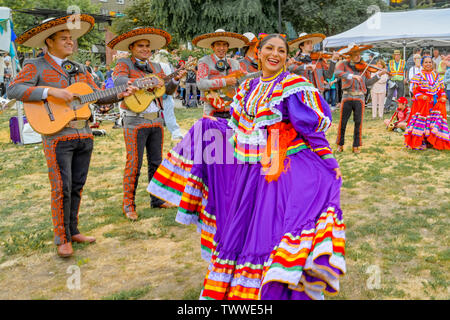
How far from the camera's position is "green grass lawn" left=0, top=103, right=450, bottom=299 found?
13.2ft

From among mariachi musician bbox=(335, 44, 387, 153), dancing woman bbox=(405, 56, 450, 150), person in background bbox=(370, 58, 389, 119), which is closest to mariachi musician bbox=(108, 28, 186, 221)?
mariachi musician bbox=(335, 44, 387, 153)

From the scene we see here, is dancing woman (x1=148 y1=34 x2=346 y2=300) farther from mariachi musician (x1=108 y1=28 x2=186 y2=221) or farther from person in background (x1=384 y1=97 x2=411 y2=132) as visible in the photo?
person in background (x1=384 y1=97 x2=411 y2=132)

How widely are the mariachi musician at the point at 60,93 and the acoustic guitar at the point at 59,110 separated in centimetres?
8

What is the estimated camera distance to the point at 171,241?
5.15 meters

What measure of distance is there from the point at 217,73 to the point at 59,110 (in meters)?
2.27

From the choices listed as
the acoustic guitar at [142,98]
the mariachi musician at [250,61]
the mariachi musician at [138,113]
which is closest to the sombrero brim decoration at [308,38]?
the mariachi musician at [250,61]

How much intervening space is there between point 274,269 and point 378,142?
8.72m

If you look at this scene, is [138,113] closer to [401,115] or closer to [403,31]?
[401,115]

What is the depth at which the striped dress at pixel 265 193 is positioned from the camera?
9.28 feet

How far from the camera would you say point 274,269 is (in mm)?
2803

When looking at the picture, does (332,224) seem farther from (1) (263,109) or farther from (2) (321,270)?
(1) (263,109)

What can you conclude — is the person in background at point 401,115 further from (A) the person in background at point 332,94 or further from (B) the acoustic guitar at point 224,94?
(B) the acoustic guitar at point 224,94

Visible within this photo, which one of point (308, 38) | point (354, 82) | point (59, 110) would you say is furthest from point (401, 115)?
point (59, 110)

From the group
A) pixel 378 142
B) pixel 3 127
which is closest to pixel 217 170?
pixel 378 142
